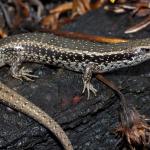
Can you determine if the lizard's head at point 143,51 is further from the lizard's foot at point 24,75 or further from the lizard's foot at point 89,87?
the lizard's foot at point 24,75

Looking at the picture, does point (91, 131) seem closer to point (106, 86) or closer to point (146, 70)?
point (106, 86)

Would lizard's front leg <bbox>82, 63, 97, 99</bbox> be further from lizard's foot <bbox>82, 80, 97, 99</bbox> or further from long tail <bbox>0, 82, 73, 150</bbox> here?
long tail <bbox>0, 82, 73, 150</bbox>

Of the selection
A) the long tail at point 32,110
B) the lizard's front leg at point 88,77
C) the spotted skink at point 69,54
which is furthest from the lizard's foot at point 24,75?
the lizard's front leg at point 88,77

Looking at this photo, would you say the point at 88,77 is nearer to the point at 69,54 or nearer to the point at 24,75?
the point at 69,54

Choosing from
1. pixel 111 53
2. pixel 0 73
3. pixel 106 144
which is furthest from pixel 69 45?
pixel 106 144

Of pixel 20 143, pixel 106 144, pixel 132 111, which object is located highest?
pixel 132 111

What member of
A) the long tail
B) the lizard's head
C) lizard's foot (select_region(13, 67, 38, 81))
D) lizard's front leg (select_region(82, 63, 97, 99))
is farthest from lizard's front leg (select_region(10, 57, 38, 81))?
the lizard's head
